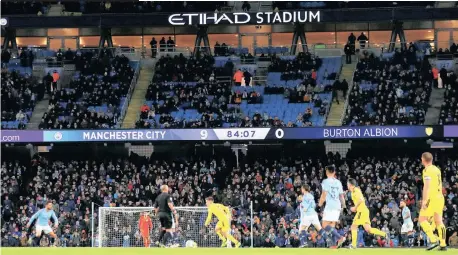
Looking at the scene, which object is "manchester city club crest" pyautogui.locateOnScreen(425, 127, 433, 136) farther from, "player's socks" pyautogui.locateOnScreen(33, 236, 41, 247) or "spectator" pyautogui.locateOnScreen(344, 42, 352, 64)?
"player's socks" pyautogui.locateOnScreen(33, 236, 41, 247)

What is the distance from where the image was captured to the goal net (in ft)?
116

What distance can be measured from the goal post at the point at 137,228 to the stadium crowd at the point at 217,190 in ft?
0.16

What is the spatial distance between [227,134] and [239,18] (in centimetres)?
745

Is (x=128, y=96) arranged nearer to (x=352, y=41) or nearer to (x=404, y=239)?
(x=352, y=41)

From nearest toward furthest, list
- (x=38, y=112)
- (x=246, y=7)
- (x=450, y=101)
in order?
(x=450, y=101) < (x=38, y=112) < (x=246, y=7)

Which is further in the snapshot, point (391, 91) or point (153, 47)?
point (153, 47)

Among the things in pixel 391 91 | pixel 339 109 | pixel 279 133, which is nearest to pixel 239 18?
pixel 339 109

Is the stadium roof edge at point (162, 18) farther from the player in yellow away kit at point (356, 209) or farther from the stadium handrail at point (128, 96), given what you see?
the player in yellow away kit at point (356, 209)

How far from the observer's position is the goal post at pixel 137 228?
3550 cm

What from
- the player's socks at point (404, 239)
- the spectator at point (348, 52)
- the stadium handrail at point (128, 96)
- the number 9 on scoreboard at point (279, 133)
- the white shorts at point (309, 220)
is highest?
the spectator at point (348, 52)

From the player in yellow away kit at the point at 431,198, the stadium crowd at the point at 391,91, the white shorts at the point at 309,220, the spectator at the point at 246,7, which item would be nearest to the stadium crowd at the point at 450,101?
the stadium crowd at the point at 391,91

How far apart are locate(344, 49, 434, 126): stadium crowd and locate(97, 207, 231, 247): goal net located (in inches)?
465

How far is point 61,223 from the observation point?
133ft

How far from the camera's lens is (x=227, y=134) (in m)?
46.2
